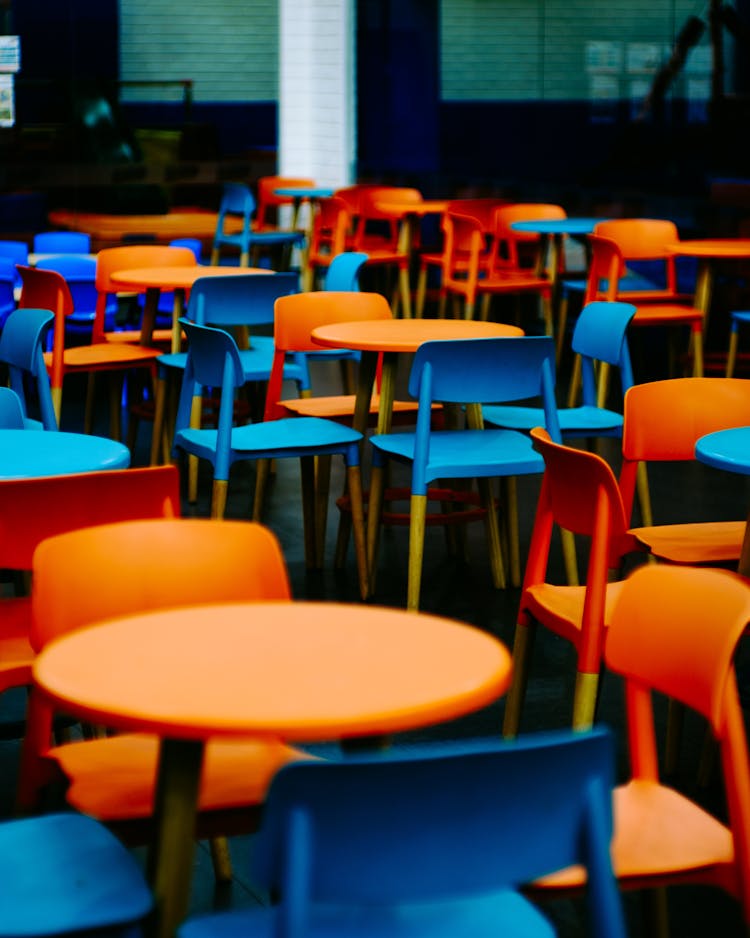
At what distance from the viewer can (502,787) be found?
1.64 metres

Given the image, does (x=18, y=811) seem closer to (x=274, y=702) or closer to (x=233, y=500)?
(x=274, y=702)

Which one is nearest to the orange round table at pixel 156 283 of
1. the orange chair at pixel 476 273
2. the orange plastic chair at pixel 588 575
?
the orange chair at pixel 476 273

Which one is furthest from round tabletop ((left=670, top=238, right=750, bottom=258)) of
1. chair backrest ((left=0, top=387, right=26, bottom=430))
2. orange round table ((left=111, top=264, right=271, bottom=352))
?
chair backrest ((left=0, top=387, right=26, bottom=430))

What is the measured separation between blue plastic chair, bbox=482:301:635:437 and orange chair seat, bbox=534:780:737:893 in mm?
2749

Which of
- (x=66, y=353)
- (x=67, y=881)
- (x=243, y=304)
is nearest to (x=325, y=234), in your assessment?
(x=66, y=353)

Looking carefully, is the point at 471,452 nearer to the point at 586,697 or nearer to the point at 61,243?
the point at 586,697

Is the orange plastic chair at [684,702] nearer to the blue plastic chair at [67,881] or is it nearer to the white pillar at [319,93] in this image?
the blue plastic chair at [67,881]

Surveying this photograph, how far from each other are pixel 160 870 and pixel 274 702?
306mm

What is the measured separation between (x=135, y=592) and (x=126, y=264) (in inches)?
186

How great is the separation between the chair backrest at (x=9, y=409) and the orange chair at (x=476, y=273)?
526 centimetres

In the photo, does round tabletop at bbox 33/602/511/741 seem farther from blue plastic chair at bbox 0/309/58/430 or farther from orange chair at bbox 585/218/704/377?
orange chair at bbox 585/218/704/377

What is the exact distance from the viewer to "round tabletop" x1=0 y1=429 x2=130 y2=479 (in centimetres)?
345

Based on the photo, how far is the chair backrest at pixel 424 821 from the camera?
159 cm

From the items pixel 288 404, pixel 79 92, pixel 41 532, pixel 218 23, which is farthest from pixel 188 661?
pixel 218 23
